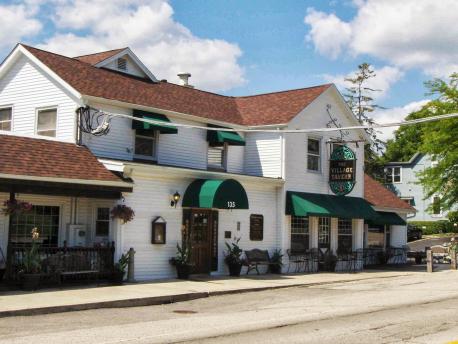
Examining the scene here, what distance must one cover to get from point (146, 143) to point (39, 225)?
5012 mm

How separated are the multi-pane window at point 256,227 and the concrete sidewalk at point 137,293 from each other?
5.58 feet

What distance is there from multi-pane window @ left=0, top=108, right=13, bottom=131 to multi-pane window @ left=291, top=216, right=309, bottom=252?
11.0 m

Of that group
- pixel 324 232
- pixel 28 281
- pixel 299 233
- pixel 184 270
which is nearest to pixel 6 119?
pixel 184 270

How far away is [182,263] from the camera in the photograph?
68.0 feet

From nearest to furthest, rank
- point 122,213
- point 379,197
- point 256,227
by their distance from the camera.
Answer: point 122,213 → point 256,227 → point 379,197

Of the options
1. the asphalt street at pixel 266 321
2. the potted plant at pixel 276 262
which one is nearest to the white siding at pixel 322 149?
the potted plant at pixel 276 262

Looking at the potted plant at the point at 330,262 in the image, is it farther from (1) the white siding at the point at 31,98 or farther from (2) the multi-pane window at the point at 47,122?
(2) the multi-pane window at the point at 47,122

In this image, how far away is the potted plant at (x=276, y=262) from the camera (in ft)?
80.2

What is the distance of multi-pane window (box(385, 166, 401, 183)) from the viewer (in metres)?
66.2

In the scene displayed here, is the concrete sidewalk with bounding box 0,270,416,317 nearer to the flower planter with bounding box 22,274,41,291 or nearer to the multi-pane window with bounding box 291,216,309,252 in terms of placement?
the flower planter with bounding box 22,274,41,291

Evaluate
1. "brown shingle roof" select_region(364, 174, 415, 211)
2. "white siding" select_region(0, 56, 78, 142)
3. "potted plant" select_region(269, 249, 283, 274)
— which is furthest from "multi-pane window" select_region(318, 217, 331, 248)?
"white siding" select_region(0, 56, 78, 142)

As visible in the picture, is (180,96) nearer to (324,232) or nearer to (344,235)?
(324,232)

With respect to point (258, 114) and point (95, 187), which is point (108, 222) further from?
point (258, 114)

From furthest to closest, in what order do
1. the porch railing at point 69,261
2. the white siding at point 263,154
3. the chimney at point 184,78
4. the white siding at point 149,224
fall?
1. the chimney at point 184,78
2. the white siding at point 263,154
3. the white siding at point 149,224
4. the porch railing at point 69,261
